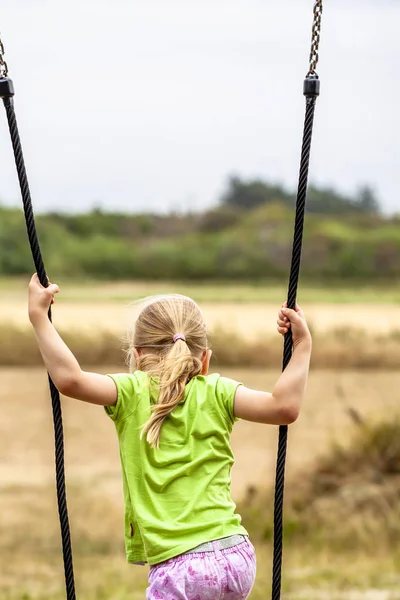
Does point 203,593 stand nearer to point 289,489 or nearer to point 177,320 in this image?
point 177,320

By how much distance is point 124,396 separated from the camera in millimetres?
2527

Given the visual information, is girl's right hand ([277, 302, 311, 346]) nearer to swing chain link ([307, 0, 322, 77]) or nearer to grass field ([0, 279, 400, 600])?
swing chain link ([307, 0, 322, 77])

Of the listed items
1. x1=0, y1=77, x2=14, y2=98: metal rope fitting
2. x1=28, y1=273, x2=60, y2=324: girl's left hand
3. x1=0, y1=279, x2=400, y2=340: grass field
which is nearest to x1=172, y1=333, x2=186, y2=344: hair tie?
x1=28, y1=273, x2=60, y2=324: girl's left hand

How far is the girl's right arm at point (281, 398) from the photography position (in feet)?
8.19

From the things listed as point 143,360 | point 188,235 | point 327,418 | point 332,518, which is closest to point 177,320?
point 143,360

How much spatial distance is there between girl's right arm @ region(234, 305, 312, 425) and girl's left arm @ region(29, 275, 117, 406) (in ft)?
0.93

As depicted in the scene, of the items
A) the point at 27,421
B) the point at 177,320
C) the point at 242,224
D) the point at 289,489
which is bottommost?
the point at 27,421

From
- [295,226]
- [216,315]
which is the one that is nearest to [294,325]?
[295,226]

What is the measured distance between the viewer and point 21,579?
10164 millimetres

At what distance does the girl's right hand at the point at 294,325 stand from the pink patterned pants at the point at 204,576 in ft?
1.56

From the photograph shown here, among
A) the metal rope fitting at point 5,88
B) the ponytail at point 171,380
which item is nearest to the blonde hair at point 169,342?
the ponytail at point 171,380

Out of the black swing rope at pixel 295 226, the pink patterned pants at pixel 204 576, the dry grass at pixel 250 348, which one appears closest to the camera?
the pink patterned pants at pixel 204 576

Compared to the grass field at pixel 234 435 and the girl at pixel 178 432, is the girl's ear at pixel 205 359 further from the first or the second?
the grass field at pixel 234 435

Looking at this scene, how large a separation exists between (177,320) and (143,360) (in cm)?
12
